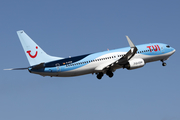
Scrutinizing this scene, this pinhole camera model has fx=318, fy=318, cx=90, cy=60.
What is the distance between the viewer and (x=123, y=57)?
58.2 m

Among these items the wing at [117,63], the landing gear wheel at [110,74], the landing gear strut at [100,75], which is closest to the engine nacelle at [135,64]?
the wing at [117,63]

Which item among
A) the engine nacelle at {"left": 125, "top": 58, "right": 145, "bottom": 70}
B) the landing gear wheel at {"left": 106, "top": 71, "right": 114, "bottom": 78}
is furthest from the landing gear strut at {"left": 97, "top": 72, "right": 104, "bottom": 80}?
the engine nacelle at {"left": 125, "top": 58, "right": 145, "bottom": 70}

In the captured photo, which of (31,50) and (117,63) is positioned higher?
(31,50)

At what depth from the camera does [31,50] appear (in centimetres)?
5484

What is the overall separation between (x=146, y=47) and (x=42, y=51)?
68.8ft

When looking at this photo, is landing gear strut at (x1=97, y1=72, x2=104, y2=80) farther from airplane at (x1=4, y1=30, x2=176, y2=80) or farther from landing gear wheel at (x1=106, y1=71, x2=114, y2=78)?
landing gear wheel at (x1=106, y1=71, x2=114, y2=78)

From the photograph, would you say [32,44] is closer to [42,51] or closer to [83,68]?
[42,51]

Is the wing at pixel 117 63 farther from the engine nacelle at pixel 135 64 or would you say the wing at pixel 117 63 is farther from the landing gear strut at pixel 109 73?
the landing gear strut at pixel 109 73

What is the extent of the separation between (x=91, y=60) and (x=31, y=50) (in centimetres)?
1107

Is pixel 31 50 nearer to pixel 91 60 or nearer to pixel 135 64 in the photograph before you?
pixel 91 60

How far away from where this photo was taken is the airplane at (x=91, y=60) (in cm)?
5457

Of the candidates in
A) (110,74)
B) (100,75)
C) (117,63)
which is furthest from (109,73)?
(117,63)

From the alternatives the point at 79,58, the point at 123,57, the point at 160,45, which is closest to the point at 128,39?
the point at 123,57

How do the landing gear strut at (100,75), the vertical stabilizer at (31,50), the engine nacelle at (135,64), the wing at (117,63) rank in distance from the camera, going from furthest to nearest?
the landing gear strut at (100,75), the engine nacelle at (135,64), the wing at (117,63), the vertical stabilizer at (31,50)
